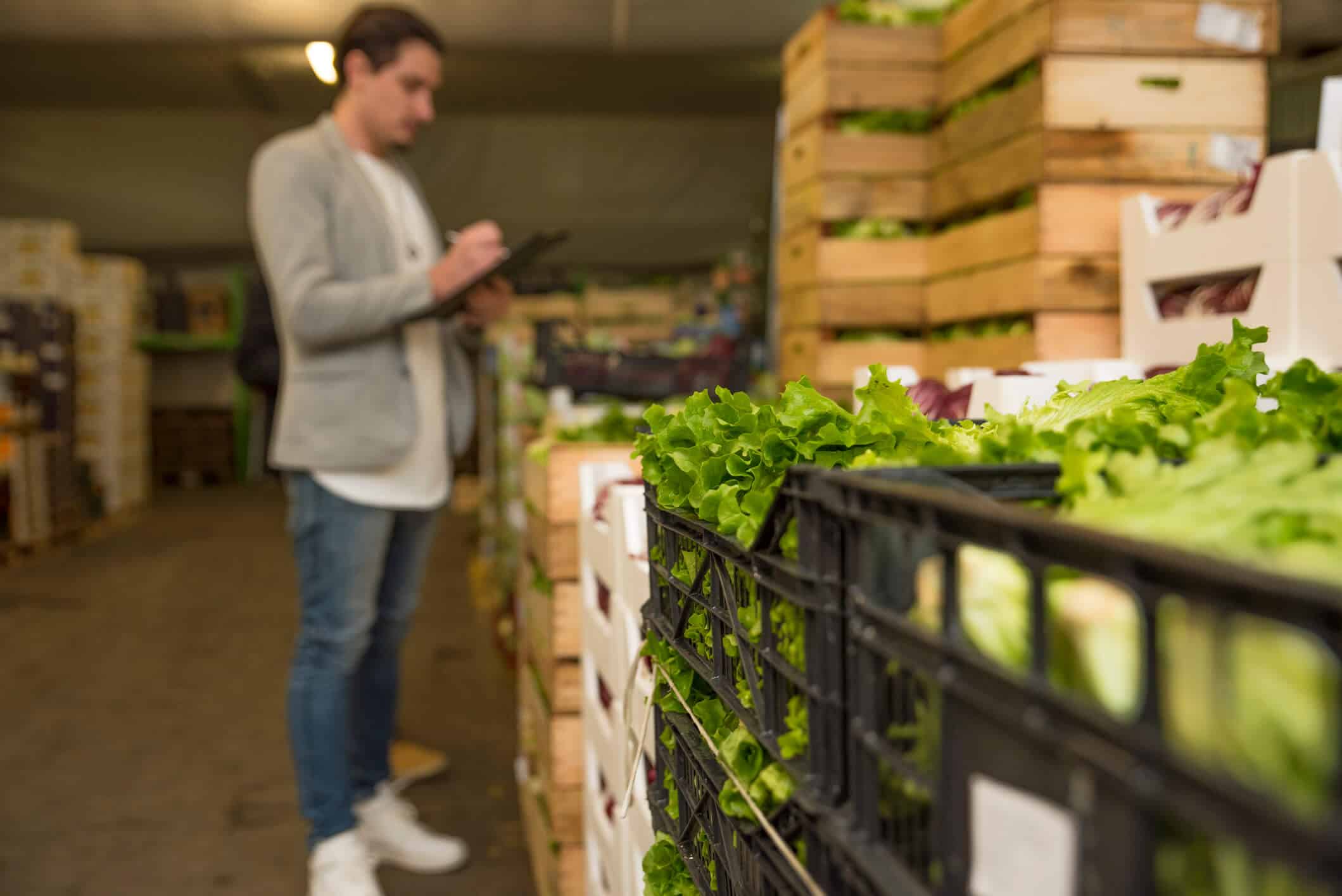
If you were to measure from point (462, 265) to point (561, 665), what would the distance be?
97cm

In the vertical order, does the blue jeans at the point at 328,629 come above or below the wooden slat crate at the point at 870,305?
below

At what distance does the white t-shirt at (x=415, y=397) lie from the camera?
2.79 metres

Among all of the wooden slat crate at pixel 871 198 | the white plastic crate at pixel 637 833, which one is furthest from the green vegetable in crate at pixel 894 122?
the white plastic crate at pixel 637 833

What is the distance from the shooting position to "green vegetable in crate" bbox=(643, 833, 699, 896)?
1.33 meters

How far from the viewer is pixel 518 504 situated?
177 inches

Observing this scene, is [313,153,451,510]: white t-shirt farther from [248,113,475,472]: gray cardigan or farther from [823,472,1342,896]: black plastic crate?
[823,472,1342,896]: black plastic crate

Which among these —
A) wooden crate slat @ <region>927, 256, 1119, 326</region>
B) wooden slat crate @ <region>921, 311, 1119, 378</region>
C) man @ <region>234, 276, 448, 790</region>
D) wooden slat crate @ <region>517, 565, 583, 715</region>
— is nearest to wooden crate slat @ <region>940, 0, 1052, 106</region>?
wooden crate slat @ <region>927, 256, 1119, 326</region>

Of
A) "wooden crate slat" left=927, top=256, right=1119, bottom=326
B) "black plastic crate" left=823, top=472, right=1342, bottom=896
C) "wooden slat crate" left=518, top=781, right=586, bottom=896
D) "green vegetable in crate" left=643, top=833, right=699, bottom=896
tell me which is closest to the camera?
"black plastic crate" left=823, top=472, right=1342, bottom=896

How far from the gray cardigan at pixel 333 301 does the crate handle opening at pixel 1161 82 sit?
1.74 m

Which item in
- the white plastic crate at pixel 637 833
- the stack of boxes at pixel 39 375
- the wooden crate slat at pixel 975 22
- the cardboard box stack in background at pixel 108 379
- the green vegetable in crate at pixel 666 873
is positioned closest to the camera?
the green vegetable in crate at pixel 666 873

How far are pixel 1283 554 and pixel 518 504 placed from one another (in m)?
3.96

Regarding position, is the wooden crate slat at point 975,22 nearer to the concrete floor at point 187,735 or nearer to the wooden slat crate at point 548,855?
the wooden slat crate at point 548,855

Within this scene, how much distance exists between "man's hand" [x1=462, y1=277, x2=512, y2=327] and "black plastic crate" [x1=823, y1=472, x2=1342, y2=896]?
2.27 m

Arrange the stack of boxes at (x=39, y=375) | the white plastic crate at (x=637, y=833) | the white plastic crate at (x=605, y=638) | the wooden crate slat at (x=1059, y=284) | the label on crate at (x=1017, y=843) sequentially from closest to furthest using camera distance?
the label on crate at (x=1017, y=843), the white plastic crate at (x=637, y=833), the white plastic crate at (x=605, y=638), the wooden crate slat at (x=1059, y=284), the stack of boxes at (x=39, y=375)
